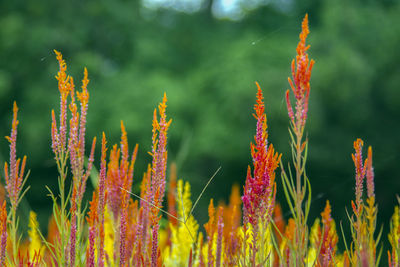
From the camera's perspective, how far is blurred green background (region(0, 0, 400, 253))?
11453 mm

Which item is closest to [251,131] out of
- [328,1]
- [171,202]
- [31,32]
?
[328,1]

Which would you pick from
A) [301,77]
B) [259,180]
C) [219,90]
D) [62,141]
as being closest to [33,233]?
[62,141]

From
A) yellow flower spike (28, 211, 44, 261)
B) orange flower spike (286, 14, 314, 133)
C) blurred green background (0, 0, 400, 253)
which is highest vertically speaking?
blurred green background (0, 0, 400, 253)

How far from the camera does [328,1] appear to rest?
41.8 ft

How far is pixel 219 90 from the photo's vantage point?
43.1 feet

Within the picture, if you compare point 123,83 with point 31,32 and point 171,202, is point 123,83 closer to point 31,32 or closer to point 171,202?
point 31,32

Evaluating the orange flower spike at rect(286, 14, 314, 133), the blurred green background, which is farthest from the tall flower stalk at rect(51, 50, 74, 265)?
the blurred green background

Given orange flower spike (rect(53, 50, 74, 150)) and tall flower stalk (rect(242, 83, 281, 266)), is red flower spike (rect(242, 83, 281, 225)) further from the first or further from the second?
orange flower spike (rect(53, 50, 74, 150))

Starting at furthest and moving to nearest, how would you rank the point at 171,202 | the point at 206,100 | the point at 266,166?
the point at 206,100 < the point at 171,202 < the point at 266,166

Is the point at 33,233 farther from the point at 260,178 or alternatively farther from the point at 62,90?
the point at 260,178

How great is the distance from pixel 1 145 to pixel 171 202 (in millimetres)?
10602

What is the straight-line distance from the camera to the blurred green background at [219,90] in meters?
11.5

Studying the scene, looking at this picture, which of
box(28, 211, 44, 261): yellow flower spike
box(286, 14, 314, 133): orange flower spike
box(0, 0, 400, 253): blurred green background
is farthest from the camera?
box(0, 0, 400, 253): blurred green background

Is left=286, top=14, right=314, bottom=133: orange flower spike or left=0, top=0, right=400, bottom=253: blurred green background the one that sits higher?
left=0, top=0, right=400, bottom=253: blurred green background
